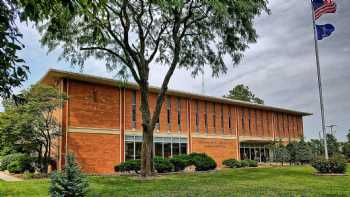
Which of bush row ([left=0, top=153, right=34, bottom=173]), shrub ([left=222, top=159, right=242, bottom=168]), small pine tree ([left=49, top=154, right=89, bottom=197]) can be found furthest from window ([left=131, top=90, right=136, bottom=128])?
small pine tree ([left=49, top=154, right=89, bottom=197])

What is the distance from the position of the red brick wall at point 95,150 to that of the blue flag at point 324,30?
55.8 ft

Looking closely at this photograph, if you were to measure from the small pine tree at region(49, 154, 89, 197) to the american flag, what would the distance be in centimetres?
1840

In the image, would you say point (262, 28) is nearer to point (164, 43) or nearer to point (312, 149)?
point (164, 43)

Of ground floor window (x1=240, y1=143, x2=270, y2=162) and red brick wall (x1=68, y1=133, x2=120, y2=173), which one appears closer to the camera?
red brick wall (x1=68, y1=133, x2=120, y2=173)

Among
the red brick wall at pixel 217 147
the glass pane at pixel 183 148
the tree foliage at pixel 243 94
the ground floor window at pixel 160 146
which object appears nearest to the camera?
the ground floor window at pixel 160 146

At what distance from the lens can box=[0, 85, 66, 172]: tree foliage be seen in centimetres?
2323

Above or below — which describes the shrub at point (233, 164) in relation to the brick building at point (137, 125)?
below

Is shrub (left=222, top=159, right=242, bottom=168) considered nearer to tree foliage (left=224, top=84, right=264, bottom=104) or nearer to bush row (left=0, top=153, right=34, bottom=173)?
bush row (left=0, top=153, right=34, bottom=173)

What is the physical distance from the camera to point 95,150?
28266mm

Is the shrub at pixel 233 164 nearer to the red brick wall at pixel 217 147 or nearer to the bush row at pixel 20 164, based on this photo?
the red brick wall at pixel 217 147

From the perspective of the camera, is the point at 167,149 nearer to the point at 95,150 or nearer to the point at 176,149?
the point at 176,149

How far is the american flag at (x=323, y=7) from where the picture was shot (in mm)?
22297

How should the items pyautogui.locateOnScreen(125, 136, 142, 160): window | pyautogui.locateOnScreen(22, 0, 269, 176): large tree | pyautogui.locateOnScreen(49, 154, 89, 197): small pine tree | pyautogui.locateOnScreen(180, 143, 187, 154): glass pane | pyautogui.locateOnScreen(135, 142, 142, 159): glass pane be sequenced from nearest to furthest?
pyautogui.locateOnScreen(49, 154, 89, 197): small pine tree, pyautogui.locateOnScreen(22, 0, 269, 176): large tree, pyautogui.locateOnScreen(125, 136, 142, 160): window, pyautogui.locateOnScreen(135, 142, 142, 159): glass pane, pyautogui.locateOnScreen(180, 143, 187, 154): glass pane

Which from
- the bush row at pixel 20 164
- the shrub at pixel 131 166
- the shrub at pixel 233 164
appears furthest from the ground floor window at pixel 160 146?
the bush row at pixel 20 164
